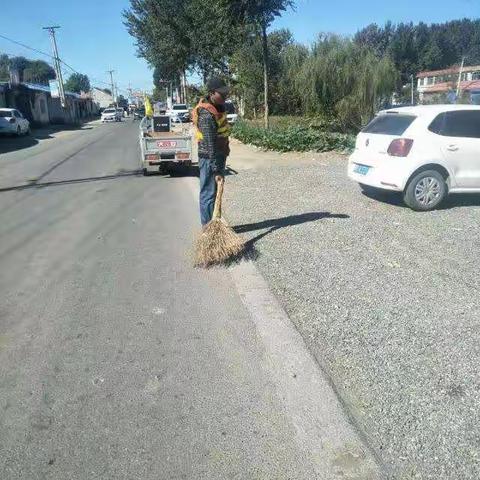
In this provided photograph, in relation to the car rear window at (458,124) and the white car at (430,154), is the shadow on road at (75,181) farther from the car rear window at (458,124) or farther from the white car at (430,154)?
the car rear window at (458,124)

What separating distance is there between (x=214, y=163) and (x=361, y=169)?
11.3ft

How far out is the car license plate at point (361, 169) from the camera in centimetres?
805

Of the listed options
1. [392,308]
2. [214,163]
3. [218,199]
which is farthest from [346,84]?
[392,308]

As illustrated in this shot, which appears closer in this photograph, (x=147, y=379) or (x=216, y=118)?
(x=147, y=379)

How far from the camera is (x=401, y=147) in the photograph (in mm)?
7426

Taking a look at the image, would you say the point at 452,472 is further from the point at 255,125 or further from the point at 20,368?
the point at 255,125

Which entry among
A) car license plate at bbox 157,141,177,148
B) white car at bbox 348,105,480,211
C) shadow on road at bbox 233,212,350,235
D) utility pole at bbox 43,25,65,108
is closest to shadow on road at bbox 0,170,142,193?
car license plate at bbox 157,141,177,148

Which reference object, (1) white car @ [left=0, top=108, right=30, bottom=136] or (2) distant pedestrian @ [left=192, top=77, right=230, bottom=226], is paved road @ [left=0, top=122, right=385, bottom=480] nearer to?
(2) distant pedestrian @ [left=192, top=77, right=230, bottom=226]

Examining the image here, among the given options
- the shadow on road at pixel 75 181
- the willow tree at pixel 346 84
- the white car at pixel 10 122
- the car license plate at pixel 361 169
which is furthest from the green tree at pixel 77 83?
the car license plate at pixel 361 169

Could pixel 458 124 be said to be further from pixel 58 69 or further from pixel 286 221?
pixel 58 69

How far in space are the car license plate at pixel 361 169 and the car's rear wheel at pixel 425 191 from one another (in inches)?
31.0

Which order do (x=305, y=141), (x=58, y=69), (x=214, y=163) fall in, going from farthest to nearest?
(x=58, y=69) → (x=305, y=141) → (x=214, y=163)

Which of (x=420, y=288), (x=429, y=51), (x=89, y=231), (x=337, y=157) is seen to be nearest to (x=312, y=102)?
(x=337, y=157)

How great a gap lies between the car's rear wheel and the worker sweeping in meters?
3.29
